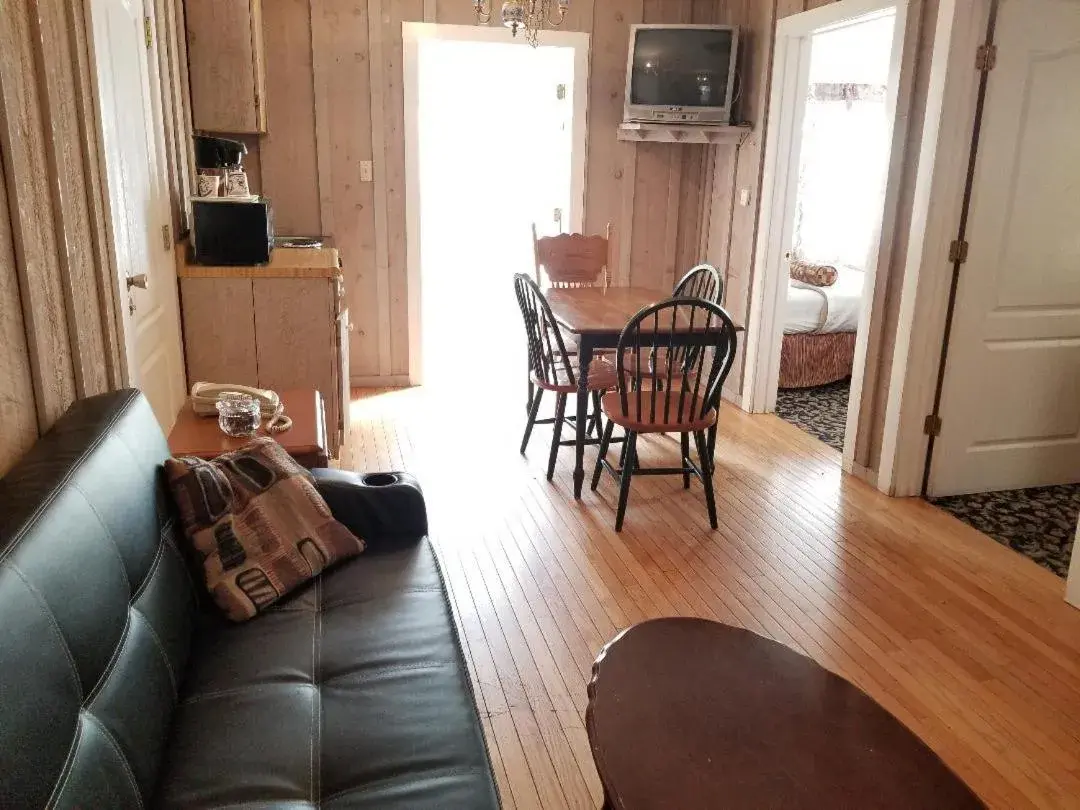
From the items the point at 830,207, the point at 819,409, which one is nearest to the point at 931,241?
the point at 819,409

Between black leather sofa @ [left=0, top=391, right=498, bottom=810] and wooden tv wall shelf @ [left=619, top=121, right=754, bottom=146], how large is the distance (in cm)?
371

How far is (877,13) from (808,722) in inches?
130

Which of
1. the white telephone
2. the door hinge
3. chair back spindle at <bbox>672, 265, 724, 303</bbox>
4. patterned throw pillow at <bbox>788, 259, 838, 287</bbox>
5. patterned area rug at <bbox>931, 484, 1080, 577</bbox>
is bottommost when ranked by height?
patterned area rug at <bbox>931, 484, 1080, 577</bbox>

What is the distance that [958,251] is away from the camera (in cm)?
334

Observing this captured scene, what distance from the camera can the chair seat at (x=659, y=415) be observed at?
10.5 feet

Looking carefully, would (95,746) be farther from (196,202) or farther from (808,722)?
(196,202)

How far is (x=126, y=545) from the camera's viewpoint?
Answer: 4.77 feet

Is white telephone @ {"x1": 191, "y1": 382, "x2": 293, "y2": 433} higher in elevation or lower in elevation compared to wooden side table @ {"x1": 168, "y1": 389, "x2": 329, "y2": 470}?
higher

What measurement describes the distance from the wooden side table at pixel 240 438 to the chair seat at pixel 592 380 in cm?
131

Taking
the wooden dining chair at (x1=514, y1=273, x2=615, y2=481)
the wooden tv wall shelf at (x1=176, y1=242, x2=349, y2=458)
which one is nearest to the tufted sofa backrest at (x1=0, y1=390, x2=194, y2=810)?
the wooden tv wall shelf at (x1=176, y1=242, x2=349, y2=458)

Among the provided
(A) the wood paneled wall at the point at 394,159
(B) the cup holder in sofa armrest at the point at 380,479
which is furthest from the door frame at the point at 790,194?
(B) the cup holder in sofa armrest at the point at 380,479

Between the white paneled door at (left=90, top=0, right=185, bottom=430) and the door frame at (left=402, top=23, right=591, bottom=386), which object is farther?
the door frame at (left=402, top=23, right=591, bottom=386)

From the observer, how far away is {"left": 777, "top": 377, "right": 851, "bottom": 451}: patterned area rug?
15.0ft

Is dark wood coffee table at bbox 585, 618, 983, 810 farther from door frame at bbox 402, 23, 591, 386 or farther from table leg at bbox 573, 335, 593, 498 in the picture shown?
door frame at bbox 402, 23, 591, 386
